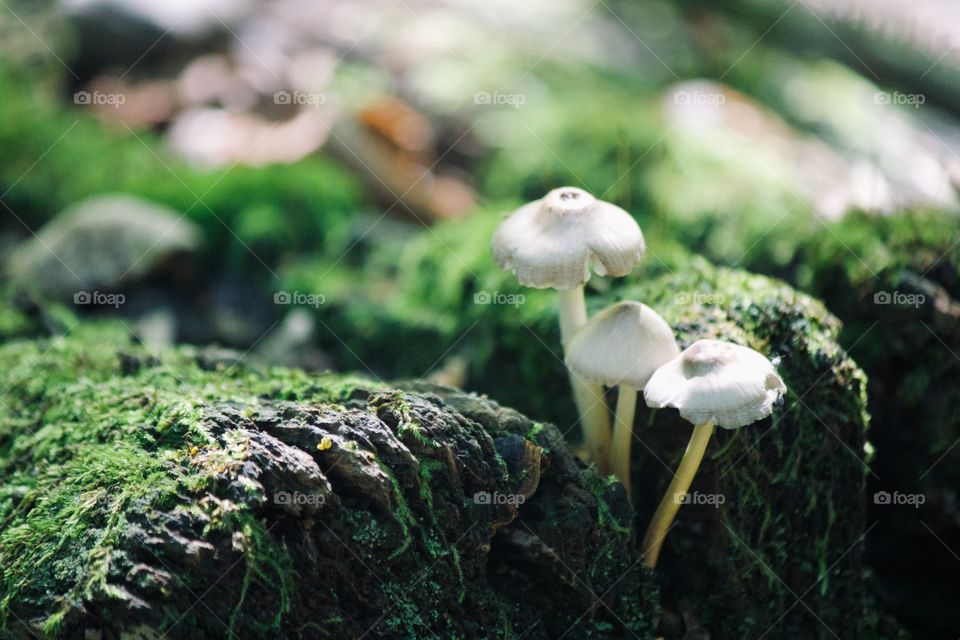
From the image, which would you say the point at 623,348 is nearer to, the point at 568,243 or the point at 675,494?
the point at 568,243

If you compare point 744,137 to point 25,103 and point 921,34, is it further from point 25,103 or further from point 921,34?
point 25,103

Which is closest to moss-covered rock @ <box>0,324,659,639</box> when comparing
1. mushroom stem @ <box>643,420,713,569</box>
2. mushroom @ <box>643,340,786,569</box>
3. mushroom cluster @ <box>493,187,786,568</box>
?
mushroom stem @ <box>643,420,713,569</box>

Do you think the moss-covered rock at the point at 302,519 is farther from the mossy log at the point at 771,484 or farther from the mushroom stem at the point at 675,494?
the mossy log at the point at 771,484

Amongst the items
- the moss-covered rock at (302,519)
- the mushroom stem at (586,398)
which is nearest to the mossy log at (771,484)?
the mushroom stem at (586,398)

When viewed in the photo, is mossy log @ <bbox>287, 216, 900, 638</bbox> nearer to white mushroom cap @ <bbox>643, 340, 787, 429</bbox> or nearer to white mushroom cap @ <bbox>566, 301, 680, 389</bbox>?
white mushroom cap @ <bbox>566, 301, 680, 389</bbox>

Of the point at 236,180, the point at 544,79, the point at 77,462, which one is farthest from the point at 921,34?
the point at 77,462
